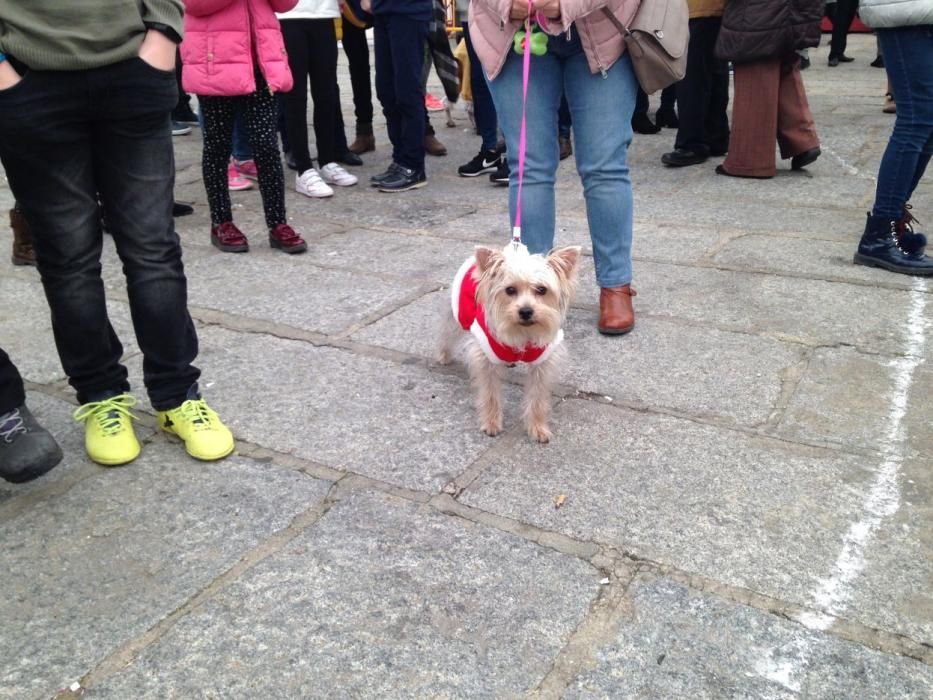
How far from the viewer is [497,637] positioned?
2.08 meters

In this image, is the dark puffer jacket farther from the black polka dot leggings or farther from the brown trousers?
the black polka dot leggings

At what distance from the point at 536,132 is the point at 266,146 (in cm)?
185

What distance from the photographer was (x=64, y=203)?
2.63 meters

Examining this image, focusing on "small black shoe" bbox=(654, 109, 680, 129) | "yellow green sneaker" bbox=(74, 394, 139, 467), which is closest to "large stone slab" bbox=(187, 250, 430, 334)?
"yellow green sneaker" bbox=(74, 394, 139, 467)

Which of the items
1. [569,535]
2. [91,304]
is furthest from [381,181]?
[569,535]

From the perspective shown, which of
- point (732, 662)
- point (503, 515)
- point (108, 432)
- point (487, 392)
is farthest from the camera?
point (487, 392)

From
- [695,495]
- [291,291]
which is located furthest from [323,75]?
[695,495]

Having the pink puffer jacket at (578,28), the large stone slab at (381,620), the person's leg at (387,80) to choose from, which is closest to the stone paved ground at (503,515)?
the large stone slab at (381,620)

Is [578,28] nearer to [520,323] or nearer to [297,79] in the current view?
[520,323]

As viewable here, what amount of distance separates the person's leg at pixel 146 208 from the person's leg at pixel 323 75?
3.47 m

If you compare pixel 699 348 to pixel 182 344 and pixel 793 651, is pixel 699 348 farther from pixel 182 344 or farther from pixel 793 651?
pixel 182 344

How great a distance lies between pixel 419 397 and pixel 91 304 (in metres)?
1.22

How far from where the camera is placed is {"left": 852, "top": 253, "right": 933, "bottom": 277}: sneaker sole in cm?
429

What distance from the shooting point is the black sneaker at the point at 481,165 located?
686 cm
